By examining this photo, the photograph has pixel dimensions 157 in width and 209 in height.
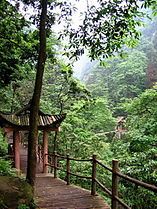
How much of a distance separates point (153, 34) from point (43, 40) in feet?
118

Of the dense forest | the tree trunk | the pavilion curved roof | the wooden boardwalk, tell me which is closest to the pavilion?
the pavilion curved roof

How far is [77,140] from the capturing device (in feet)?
35.6

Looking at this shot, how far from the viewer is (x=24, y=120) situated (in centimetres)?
A: 732

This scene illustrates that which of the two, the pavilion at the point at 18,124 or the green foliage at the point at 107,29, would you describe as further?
the pavilion at the point at 18,124

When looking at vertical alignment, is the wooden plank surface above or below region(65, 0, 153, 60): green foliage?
below

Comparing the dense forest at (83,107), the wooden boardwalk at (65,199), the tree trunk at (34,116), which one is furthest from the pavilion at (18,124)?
the tree trunk at (34,116)

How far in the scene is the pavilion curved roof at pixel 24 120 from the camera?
272 inches

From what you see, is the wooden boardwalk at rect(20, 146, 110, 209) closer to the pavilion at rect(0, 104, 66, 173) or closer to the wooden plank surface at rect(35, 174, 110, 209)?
the wooden plank surface at rect(35, 174, 110, 209)

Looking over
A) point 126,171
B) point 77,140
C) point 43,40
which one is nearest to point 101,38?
point 43,40

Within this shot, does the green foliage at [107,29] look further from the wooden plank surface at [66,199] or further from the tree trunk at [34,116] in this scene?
the wooden plank surface at [66,199]

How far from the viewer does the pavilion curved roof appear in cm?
691

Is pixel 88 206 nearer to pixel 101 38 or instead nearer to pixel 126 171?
pixel 126 171

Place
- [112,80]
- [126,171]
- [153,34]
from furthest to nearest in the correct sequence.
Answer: [153,34], [112,80], [126,171]

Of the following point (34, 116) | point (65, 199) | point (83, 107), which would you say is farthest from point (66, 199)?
point (83, 107)
